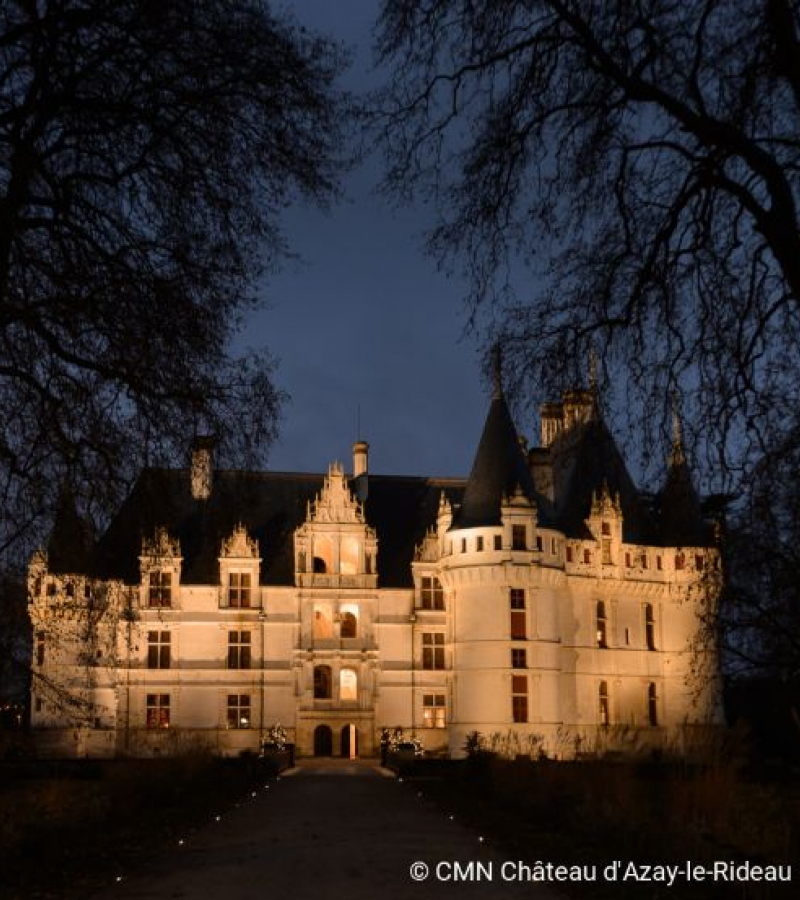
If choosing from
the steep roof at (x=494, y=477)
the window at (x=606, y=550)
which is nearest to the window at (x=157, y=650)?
the steep roof at (x=494, y=477)

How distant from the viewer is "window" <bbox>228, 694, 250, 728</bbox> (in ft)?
126

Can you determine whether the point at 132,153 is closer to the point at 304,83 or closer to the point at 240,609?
the point at 304,83

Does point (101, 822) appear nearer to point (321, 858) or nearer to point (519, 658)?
point (321, 858)

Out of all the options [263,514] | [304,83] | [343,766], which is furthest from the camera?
[263,514]

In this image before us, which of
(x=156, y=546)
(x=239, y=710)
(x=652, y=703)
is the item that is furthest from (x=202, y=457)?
(x=652, y=703)

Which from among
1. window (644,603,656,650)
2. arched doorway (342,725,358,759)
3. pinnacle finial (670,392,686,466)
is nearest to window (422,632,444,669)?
arched doorway (342,725,358,759)

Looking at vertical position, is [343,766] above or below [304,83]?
below

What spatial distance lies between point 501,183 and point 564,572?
30886 millimetres

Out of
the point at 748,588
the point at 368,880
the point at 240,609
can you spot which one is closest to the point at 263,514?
the point at 240,609

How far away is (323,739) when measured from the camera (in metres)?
39.0

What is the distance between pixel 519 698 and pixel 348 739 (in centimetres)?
623

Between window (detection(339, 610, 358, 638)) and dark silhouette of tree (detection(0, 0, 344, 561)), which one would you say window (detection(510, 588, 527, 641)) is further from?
dark silhouette of tree (detection(0, 0, 344, 561))

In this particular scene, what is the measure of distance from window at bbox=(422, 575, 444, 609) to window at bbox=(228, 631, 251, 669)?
229 inches

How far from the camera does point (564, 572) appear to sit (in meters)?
37.7
